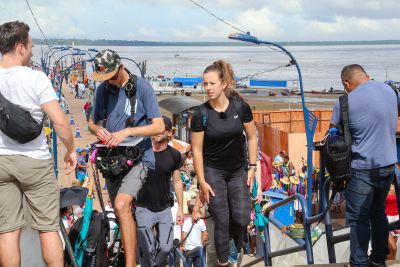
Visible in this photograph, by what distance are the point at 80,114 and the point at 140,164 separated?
38.5 m

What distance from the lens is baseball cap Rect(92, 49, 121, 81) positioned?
3.95m

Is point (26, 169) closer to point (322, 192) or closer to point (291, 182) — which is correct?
point (322, 192)

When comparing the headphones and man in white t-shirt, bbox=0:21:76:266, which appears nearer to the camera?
man in white t-shirt, bbox=0:21:76:266

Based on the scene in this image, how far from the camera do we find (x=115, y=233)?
15.3ft

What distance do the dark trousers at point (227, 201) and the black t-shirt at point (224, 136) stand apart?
7 centimetres

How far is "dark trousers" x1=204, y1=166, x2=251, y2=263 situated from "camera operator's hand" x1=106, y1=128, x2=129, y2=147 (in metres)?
0.84

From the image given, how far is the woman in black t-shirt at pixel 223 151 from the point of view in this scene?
14.0 ft

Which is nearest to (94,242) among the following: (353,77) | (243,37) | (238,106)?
(238,106)

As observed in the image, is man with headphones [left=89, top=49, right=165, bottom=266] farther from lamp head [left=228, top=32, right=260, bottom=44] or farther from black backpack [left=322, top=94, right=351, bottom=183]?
lamp head [left=228, top=32, right=260, bottom=44]

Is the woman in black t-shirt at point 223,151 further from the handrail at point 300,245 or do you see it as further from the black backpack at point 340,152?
the black backpack at point 340,152

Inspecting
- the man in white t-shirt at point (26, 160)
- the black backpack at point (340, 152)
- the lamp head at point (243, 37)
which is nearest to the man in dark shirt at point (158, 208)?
the man in white t-shirt at point (26, 160)

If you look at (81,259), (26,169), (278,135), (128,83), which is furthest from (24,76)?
(278,135)

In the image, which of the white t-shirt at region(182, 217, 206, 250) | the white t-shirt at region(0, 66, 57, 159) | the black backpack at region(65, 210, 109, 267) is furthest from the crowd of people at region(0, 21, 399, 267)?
the white t-shirt at region(182, 217, 206, 250)

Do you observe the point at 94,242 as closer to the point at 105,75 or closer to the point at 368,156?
the point at 105,75
